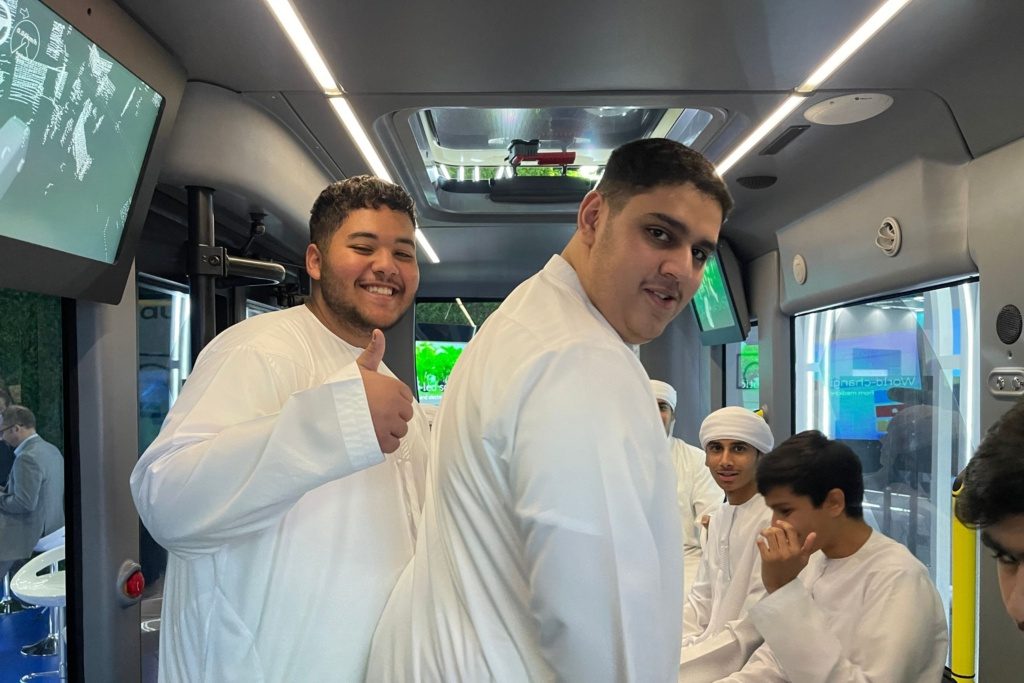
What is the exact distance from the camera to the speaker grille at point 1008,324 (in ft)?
7.09

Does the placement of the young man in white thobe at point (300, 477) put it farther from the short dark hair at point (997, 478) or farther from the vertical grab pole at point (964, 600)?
the vertical grab pole at point (964, 600)

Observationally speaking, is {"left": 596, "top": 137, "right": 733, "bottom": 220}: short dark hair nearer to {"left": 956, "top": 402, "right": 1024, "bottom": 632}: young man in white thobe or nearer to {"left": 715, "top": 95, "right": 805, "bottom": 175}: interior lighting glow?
{"left": 956, "top": 402, "right": 1024, "bottom": 632}: young man in white thobe

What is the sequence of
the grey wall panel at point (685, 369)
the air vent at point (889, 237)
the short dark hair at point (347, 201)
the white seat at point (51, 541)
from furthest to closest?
the grey wall panel at point (685, 369)
the air vent at point (889, 237)
the white seat at point (51, 541)
the short dark hair at point (347, 201)

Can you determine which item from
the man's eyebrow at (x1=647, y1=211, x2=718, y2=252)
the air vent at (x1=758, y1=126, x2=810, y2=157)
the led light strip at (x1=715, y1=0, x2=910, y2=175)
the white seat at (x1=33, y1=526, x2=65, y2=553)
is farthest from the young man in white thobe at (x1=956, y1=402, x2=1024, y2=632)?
the white seat at (x1=33, y1=526, x2=65, y2=553)

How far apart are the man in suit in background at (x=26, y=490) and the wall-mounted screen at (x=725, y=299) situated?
3.50 metres

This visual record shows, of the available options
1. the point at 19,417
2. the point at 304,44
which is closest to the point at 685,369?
the point at 304,44

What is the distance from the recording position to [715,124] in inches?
101

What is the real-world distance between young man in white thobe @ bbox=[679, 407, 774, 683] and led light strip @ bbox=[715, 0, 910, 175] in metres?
1.13

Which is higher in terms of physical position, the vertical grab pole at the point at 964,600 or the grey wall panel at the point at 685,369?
the grey wall panel at the point at 685,369

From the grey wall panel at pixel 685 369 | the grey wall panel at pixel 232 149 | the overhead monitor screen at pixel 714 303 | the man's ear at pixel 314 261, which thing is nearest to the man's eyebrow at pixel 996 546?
the man's ear at pixel 314 261

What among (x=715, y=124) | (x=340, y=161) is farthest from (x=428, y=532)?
(x=340, y=161)

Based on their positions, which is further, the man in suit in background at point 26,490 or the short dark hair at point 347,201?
the man in suit in background at point 26,490

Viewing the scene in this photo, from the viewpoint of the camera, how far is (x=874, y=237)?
2.98m

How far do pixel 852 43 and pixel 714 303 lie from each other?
3106 millimetres
